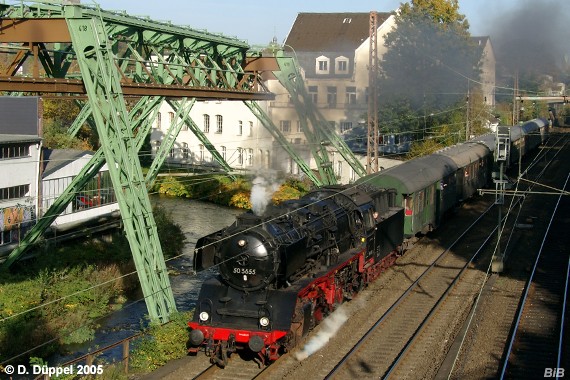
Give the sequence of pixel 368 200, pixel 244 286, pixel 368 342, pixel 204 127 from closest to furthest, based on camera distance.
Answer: pixel 244 286 < pixel 368 342 < pixel 368 200 < pixel 204 127

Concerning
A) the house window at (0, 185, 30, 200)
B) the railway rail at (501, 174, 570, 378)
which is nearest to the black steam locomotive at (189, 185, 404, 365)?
the railway rail at (501, 174, 570, 378)

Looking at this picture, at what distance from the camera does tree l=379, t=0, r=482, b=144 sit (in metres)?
49.0

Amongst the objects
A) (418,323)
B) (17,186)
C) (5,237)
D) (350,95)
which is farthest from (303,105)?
(350,95)

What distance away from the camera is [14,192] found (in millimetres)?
27234

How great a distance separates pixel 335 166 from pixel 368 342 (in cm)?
3092

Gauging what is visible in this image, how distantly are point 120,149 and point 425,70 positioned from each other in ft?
116

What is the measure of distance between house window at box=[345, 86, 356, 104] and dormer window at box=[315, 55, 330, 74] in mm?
4210

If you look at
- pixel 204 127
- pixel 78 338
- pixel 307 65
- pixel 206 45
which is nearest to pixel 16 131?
pixel 206 45

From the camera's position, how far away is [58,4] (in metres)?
18.2

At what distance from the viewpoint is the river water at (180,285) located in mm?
19906

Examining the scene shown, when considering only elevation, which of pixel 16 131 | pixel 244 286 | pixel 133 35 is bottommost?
pixel 244 286

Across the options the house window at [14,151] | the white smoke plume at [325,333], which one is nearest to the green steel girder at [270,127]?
the house window at [14,151]

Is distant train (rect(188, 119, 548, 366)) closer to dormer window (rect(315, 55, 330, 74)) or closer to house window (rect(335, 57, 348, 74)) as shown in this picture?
house window (rect(335, 57, 348, 74))

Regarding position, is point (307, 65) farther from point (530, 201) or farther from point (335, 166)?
point (530, 201)
